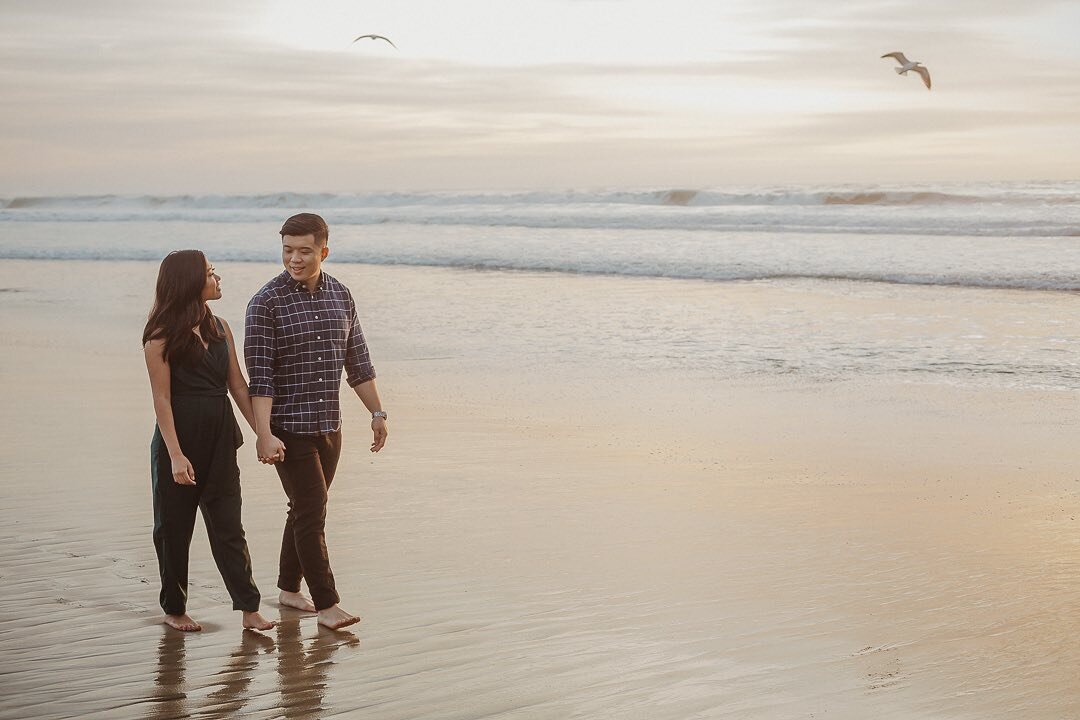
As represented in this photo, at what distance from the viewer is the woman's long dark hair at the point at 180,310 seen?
151 inches

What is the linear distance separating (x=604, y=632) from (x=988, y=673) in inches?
50.3

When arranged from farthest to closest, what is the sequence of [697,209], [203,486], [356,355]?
[697,209] → [356,355] → [203,486]

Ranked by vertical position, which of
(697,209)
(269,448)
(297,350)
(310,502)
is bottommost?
(310,502)

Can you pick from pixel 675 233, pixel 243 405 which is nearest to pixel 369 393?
pixel 243 405

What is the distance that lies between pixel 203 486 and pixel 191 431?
8.5 inches

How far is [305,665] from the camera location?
378 centimetres

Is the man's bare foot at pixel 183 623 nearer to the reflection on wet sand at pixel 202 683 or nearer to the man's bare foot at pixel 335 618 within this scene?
the reflection on wet sand at pixel 202 683

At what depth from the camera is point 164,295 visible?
3867 mm

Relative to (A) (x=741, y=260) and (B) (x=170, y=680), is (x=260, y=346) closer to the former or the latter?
(B) (x=170, y=680)

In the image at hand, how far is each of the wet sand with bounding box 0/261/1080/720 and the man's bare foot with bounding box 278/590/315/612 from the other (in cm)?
6

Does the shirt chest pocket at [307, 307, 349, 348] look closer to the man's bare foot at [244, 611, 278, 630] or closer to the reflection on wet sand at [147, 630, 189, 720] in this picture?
the man's bare foot at [244, 611, 278, 630]

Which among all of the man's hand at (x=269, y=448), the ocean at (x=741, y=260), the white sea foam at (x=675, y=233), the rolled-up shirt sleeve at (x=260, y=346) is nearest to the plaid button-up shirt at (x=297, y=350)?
the rolled-up shirt sleeve at (x=260, y=346)

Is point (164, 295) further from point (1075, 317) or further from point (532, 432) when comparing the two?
point (1075, 317)

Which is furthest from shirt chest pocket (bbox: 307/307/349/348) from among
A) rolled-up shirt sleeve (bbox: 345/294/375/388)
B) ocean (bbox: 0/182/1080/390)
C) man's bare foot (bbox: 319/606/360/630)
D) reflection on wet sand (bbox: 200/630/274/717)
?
ocean (bbox: 0/182/1080/390)
